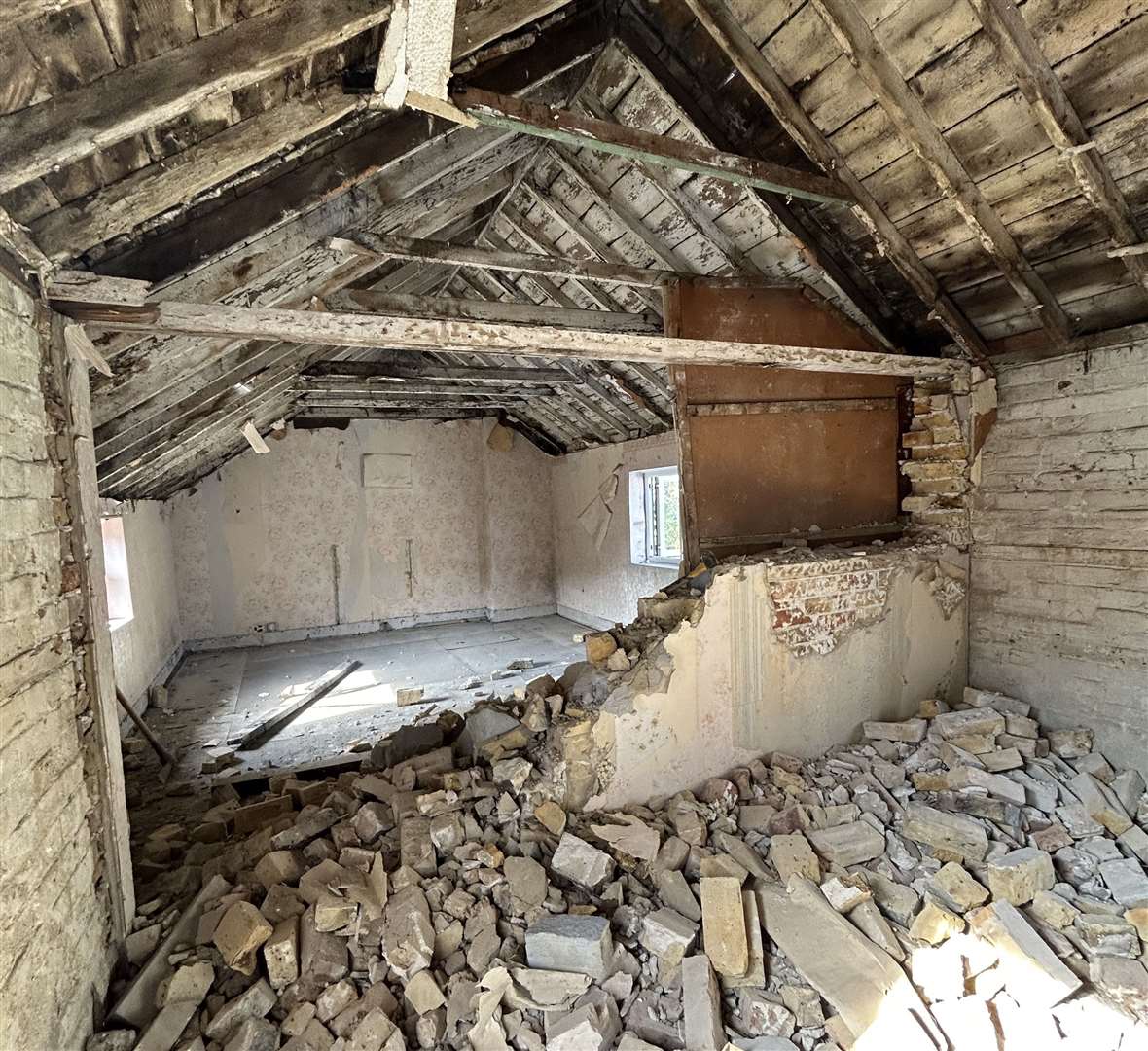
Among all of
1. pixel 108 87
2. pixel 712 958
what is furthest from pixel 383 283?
pixel 712 958

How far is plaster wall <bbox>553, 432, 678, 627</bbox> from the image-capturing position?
7344 millimetres

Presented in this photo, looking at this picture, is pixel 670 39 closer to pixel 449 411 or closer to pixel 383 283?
pixel 383 283

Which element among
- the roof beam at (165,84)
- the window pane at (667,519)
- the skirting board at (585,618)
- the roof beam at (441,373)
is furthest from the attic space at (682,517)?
the skirting board at (585,618)

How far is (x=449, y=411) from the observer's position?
9.16 meters

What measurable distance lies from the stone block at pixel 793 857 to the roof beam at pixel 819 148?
3.00 m

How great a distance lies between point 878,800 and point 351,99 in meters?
3.81

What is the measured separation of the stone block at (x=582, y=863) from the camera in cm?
256

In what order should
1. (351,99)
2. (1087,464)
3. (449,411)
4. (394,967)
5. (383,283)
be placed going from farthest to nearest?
(449,411)
(383,283)
(1087,464)
(394,967)
(351,99)

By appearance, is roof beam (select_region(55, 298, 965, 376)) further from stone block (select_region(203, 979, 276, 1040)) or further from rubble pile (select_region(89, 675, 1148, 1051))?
stone block (select_region(203, 979, 276, 1040))

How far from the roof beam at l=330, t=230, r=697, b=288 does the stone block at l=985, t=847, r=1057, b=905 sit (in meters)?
3.60

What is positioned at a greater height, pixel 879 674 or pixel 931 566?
pixel 931 566

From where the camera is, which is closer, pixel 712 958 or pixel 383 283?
pixel 712 958

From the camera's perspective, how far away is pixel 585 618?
913 cm

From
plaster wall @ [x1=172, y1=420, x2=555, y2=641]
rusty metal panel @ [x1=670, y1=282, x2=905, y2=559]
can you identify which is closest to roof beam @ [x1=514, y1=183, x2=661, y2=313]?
rusty metal panel @ [x1=670, y1=282, x2=905, y2=559]
